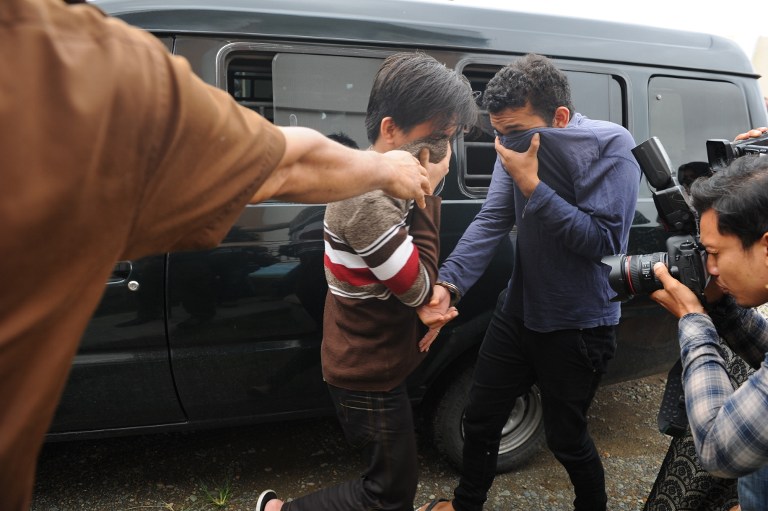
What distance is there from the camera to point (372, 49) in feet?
8.20

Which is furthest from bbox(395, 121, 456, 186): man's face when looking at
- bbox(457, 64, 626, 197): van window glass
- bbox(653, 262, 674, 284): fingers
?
bbox(457, 64, 626, 197): van window glass

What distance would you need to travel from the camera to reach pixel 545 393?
2.18 m

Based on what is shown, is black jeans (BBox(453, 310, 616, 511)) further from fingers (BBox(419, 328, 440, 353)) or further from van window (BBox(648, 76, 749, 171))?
van window (BBox(648, 76, 749, 171))

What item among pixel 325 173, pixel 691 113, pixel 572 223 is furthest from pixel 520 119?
pixel 691 113

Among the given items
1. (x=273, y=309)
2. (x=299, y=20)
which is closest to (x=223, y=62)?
(x=299, y=20)

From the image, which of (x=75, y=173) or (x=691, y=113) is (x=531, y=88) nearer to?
(x=691, y=113)

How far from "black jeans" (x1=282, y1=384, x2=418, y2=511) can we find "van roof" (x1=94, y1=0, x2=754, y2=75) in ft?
4.67

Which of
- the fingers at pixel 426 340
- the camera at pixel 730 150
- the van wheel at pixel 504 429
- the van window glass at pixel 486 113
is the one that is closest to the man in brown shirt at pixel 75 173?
the fingers at pixel 426 340

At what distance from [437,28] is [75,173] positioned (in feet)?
6.92

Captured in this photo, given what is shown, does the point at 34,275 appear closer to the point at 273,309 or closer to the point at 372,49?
the point at 273,309

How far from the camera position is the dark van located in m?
2.36

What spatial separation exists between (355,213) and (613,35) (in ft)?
6.17

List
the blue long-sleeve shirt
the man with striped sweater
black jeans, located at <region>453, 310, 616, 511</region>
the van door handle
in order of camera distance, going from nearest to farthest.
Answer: the man with striped sweater, the blue long-sleeve shirt, black jeans, located at <region>453, 310, 616, 511</region>, the van door handle

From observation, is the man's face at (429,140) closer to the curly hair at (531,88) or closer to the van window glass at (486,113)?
the curly hair at (531,88)
